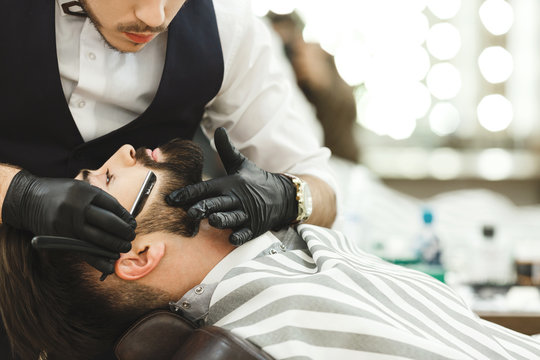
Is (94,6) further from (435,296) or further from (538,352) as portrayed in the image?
(538,352)

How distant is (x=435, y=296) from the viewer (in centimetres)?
137

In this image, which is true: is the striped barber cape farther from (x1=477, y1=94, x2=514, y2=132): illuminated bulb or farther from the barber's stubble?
(x1=477, y1=94, x2=514, y2=132): illuminated bulb

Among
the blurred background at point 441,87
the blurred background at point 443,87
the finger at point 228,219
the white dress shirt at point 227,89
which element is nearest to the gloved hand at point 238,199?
the finger at point 228,219

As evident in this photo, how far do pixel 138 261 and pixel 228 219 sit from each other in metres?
0.25

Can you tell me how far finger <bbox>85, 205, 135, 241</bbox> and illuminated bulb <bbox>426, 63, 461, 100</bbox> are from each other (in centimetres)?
492

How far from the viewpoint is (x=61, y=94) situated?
151 cm

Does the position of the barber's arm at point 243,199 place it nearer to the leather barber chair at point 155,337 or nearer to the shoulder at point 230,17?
the leather barber chair at point 155,337

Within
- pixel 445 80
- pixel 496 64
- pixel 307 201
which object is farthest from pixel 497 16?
pixel 307 201

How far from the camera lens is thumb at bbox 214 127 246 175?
4.73 ft

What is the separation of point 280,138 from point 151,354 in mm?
910

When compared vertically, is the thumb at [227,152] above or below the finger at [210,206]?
above

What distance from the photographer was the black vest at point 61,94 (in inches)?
57.7

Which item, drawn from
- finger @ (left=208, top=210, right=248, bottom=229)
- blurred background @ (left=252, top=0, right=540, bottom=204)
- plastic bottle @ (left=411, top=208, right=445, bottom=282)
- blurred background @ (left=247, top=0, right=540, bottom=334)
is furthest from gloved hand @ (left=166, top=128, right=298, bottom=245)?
blurred background @ (left=252, top=0, right=540, bottom=204)

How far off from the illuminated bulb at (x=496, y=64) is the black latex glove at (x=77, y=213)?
16.7 feet
